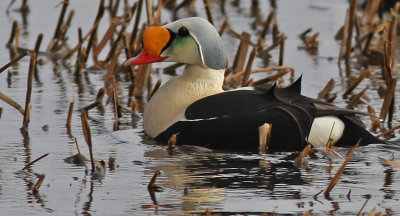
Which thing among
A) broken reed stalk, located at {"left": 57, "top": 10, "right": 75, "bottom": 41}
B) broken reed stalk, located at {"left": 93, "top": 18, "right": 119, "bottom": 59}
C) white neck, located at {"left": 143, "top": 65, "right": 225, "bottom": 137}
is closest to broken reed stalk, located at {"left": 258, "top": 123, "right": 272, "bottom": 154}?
white neck, located at {"left": 143, "top": 65, "right": 225, "bottom": 137}

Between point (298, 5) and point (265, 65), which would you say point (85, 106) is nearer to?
point (265, 65)

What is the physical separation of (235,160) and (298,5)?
832 centimetres

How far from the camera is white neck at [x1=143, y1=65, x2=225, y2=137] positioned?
285 inches

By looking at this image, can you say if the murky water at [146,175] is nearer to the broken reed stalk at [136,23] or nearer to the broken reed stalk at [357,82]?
the broken reed stalk at [357,82]

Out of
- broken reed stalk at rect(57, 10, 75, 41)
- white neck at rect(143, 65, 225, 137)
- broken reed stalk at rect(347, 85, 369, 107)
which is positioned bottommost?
broken reed stalk at rect(347, 85, 369, 107)

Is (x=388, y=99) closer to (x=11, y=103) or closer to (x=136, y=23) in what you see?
(x=11, y=103)

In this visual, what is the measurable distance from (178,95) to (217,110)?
49 cm

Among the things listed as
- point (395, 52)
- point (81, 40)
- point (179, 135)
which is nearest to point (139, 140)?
point (179, 135)

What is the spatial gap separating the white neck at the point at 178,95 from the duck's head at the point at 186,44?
0.23 ft

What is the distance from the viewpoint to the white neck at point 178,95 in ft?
23.7

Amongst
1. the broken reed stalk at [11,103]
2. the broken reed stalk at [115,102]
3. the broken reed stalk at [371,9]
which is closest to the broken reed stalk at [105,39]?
the broken reed stalk at [115,102]

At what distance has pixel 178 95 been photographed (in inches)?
289

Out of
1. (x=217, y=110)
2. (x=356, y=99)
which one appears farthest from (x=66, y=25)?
(x=217, y=110)

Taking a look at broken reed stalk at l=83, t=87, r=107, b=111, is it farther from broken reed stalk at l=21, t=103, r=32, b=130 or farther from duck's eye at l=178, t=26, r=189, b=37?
duck's eye at l=178, t=26, r=189, b=37
